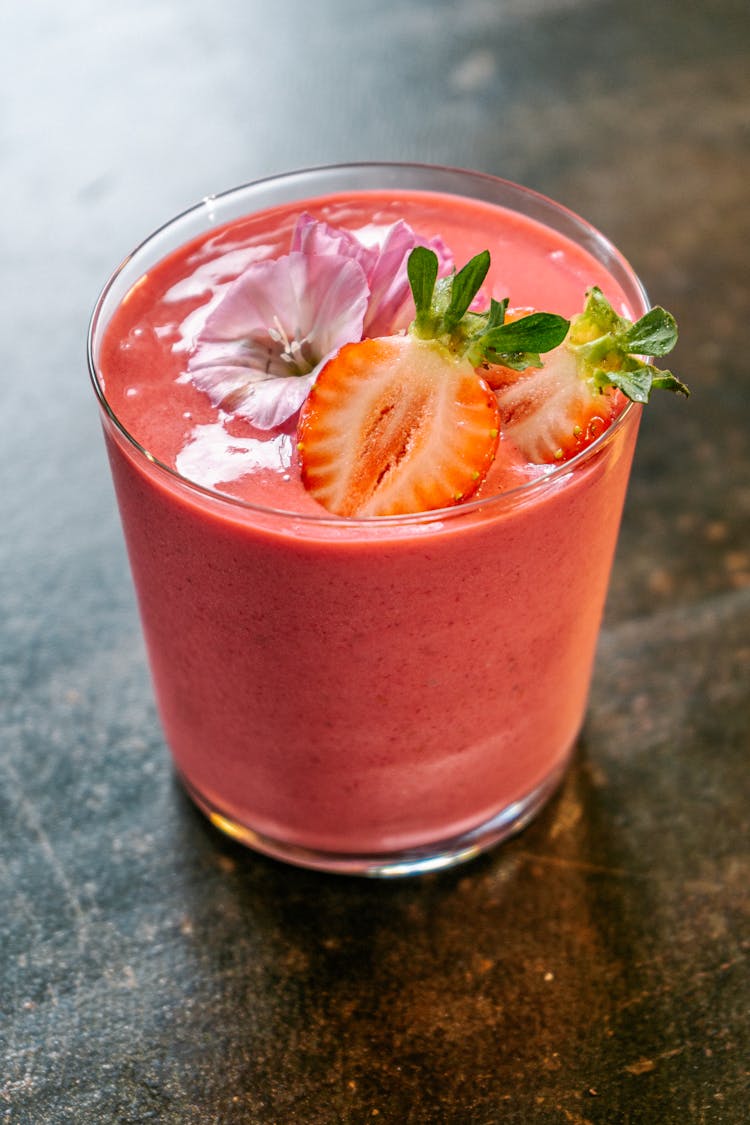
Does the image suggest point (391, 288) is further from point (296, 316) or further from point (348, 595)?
point (348, 595)

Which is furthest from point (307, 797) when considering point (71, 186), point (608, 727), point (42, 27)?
point (42, 27)

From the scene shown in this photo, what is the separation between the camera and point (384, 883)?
1103 mm

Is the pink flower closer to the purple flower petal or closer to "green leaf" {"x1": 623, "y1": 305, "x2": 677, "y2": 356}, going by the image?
the purple flower petal

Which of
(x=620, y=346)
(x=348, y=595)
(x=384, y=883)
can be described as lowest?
(x=384, y=883)

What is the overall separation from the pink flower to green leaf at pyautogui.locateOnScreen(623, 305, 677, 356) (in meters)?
0.16

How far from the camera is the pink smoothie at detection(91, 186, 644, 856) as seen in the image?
86 cm

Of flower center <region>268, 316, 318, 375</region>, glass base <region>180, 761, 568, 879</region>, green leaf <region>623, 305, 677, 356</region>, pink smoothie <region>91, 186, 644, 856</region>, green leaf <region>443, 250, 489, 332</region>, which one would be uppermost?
green leaf <region>443, 250, 489, 332</region>

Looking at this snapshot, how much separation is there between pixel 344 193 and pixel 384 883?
58 centimetres

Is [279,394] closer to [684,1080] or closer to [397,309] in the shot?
[397,309]

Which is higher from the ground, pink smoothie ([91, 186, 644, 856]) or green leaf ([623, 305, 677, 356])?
green leaf ([623, 305, 677, 356])

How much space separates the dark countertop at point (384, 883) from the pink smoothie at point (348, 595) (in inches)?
2.9

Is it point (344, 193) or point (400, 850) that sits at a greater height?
point (344, 193)

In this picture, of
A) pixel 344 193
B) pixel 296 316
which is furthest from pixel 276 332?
pixel 344 193

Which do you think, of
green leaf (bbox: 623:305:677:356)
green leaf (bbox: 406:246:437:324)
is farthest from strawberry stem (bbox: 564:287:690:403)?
green leaf (bbox: 406:246:437:324)
